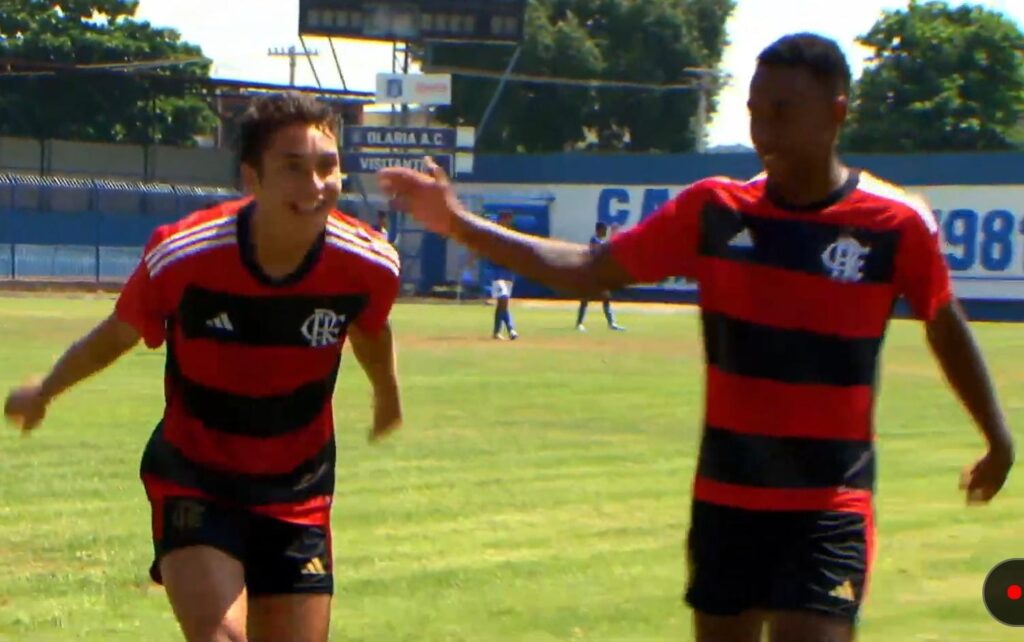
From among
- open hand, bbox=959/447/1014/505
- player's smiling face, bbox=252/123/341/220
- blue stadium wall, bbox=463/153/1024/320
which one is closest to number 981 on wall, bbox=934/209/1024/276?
blue stadium wall, bbox=463/153/1024/320

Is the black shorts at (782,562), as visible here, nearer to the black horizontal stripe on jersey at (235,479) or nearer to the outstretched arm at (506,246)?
the outstretched arm at (506,246)

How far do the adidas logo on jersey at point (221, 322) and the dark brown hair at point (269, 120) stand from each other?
44 cm

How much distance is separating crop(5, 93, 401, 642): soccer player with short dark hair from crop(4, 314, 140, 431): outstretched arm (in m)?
0.03

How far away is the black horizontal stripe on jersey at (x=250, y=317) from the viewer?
5.75m

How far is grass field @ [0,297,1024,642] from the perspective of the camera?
9.02 m

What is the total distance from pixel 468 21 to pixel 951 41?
2045 cm

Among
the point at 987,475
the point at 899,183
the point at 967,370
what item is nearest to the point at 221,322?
the point at 967,370

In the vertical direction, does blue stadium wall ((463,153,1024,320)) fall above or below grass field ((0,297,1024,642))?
below

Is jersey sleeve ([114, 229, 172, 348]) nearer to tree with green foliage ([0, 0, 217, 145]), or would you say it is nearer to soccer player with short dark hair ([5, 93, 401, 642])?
soccer player with short dark hair ([5, 93, 401, 642])

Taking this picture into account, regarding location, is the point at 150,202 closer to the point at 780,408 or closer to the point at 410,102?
the point at 410,102

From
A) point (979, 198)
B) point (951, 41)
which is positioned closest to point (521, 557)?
point (979, 198)

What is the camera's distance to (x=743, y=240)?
512 centimetres

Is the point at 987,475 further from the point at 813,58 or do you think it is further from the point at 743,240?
the point at 813,58

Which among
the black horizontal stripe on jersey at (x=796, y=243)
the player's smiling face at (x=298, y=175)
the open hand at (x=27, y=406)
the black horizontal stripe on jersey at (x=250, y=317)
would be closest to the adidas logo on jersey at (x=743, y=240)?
the black horizontal stripe on jersey at (x=796, y=243)
